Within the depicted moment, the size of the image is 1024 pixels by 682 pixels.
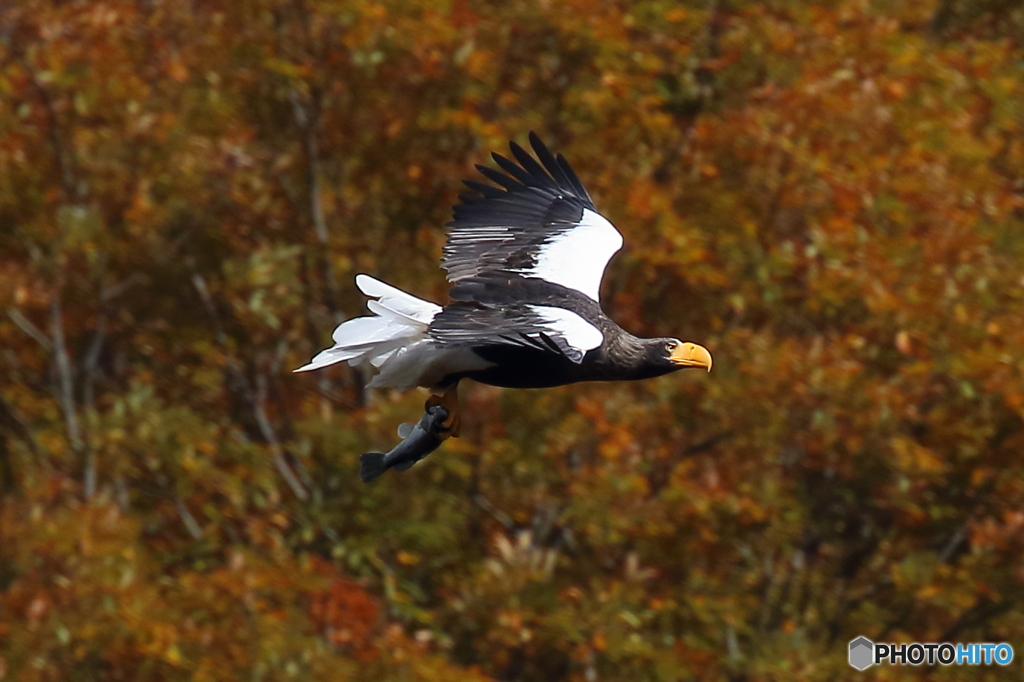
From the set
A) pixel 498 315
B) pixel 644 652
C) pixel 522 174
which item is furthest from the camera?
pixel 644 652

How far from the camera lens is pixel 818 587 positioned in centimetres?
1249

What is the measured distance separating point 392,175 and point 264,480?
7.08ft

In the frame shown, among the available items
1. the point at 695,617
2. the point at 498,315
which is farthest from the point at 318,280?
the point at 498,315

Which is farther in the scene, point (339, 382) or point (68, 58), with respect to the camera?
point (339, 382)

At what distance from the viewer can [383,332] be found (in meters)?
7.47

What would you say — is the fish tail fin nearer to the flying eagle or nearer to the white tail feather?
the flying eagle

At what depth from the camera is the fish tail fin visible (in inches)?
316

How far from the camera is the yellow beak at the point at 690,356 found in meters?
7.66

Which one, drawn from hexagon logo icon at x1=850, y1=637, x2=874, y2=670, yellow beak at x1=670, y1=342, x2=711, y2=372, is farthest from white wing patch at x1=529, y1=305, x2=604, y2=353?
hexagon logo icon at x1=850, y1=637, x2=874, y2=670

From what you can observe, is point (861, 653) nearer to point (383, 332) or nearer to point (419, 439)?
point (419, 439)

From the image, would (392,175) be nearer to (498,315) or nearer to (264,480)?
(264,480)

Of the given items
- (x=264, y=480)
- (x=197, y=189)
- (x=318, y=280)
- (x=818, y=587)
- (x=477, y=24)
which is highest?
(x=477, y=24)

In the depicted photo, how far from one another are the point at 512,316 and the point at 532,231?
1.54 meters

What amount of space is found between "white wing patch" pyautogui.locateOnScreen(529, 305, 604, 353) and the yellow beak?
458 millimetres
